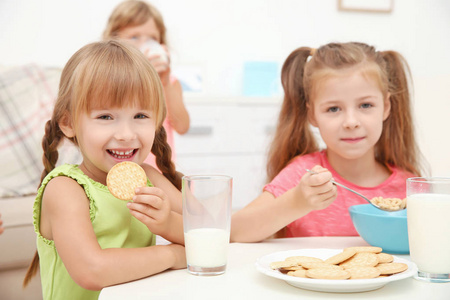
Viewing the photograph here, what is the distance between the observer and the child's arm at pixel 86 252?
0.85 m

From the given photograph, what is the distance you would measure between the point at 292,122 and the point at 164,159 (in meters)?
0.54

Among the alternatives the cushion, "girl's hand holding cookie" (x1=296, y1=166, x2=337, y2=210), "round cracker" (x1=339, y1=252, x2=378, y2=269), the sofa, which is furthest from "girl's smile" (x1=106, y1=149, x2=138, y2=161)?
the cushion

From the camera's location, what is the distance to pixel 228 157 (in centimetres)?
367

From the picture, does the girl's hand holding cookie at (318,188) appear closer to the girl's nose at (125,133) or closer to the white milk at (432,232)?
the white milk at (432,232)

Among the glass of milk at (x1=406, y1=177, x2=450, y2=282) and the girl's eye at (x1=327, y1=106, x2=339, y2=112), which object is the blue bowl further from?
the girl's eye at (x1=327, y1=106, x2=339, y2=112)

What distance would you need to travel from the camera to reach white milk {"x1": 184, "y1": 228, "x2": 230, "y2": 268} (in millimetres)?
854

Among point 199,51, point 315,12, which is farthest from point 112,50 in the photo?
point 315,12

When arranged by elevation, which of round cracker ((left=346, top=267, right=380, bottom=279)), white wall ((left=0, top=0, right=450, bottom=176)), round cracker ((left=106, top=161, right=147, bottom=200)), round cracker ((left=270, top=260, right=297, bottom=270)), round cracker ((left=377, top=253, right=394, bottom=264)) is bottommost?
round cracker ((left=377, top=253, right=394, bottom=264))

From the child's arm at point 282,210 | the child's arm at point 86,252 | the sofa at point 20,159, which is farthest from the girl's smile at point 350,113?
the sofa at point 20,159

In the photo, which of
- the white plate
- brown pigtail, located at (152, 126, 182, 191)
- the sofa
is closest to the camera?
the white plate

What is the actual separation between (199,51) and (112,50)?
9.39ft

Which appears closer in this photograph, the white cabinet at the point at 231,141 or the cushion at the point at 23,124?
the cushion at the point at 23,124

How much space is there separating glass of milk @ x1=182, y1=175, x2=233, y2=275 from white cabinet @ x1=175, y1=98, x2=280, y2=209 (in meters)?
2.61

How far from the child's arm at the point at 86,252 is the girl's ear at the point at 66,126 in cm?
15
